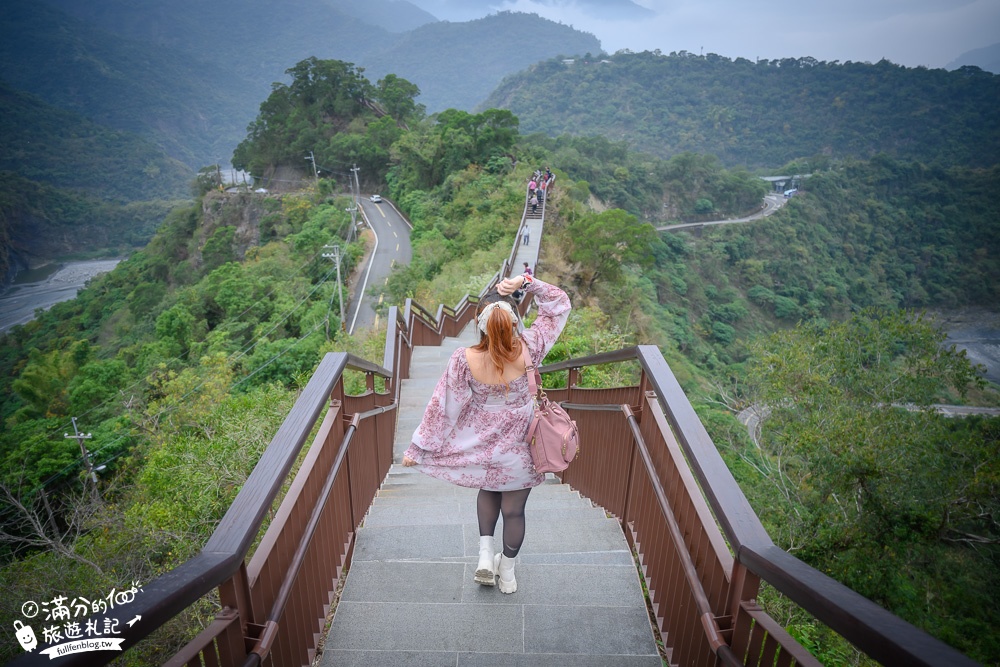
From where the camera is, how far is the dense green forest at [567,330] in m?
9.22

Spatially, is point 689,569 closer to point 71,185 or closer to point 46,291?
point 46,291

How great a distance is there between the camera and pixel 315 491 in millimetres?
2484

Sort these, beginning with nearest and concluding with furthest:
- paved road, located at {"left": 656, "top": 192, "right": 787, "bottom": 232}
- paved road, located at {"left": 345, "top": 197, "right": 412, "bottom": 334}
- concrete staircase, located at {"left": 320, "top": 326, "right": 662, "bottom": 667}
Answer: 1. concrete staircase, located at {"left": 320, "top": 326, "right": 662, "bottom": 667}
2. paved road, located at {"left": 345, "top": 197, "right": 412, "bottom": 334}
3. paved road, located at {"left": 656, "top": 192, "right": 787, "bottom": 232}

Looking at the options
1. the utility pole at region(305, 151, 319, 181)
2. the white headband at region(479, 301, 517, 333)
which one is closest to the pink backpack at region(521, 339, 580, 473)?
the white headband at region(479, 301, 517, 333)

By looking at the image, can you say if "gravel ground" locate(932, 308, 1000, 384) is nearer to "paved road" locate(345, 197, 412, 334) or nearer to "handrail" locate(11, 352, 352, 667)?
"paved road" locate(345, 197, 412, 334)

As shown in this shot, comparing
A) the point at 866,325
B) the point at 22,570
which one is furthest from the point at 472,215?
the point at 22,570

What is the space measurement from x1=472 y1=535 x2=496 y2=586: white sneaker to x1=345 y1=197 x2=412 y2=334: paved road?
2074cm

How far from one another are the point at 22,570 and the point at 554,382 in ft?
24.5

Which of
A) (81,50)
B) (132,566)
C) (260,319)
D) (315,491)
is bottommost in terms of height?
(260,319)

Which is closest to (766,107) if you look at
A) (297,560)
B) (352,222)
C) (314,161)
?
(314,161)

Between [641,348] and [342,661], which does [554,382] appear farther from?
[342,661]

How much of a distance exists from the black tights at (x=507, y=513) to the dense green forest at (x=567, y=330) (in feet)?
9.78

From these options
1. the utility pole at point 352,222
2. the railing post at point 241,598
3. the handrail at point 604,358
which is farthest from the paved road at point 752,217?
the railing post at point 241,598

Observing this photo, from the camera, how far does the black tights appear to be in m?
2.83
